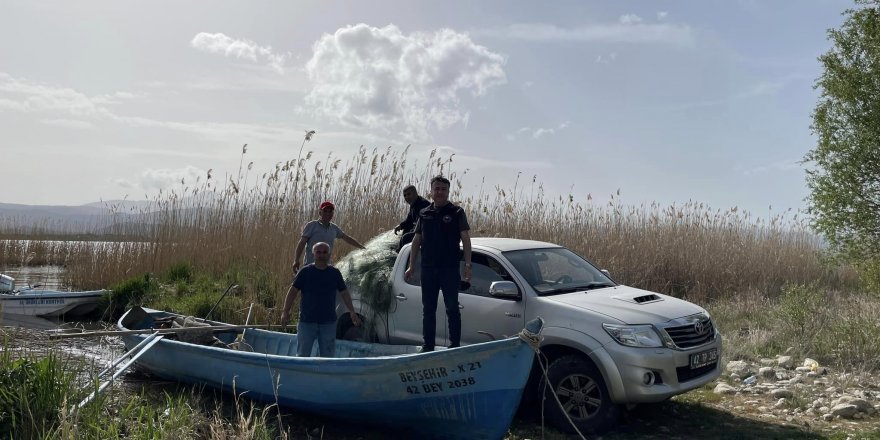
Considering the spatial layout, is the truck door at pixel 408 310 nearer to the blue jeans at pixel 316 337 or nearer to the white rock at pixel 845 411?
the blue jeans at pixel 316 337

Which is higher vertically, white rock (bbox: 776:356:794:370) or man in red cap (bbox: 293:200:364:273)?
man in red cap (bbox: 293:200:364:273)

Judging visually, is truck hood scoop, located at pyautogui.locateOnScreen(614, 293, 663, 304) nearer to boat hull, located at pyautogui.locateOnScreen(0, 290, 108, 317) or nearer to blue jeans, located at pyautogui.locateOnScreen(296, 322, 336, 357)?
blue jeans, located at pyautogui.locateOnScreen(296, 322, 336, 357)

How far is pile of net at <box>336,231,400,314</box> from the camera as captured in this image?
8312 millimetres

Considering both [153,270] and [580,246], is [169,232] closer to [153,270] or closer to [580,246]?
[153,270]

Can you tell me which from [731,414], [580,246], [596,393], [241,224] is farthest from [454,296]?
[241,224]

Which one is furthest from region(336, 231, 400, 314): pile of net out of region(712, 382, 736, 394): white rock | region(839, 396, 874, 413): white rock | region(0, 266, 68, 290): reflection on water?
region(0, 266, 68, 290): reflection on water

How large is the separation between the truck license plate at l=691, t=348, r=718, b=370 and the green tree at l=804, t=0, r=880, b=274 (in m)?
6.74

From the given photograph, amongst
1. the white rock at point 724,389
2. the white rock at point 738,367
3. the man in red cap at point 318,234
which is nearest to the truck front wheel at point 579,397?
the white rock at point 724,389

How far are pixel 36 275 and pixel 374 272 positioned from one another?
15.5 m

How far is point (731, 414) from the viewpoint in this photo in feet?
24.3

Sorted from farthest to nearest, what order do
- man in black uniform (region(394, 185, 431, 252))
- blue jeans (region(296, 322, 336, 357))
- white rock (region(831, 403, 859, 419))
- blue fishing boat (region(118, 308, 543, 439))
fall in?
man in black uniform (region(394, 185, 431, 252)) < blue jeans (region(296, 322, 336, 357)) < white rock (region(831, 403, 859, 419)) < blue fishing boat (region(118, 308, 543, 439))

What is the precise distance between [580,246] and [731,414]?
696 centimetres

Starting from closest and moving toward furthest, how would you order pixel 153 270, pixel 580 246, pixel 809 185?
pixel 809 185 < pixel 580 246 < pixel 153 270

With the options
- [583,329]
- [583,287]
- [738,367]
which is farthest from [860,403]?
[583,329]
